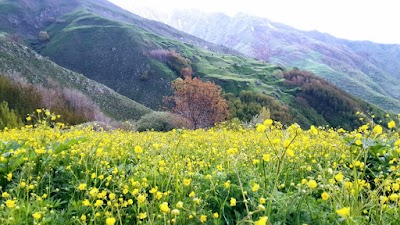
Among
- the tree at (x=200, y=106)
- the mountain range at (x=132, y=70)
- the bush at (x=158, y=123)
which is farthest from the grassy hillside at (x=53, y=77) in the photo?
the bush at (x=158, y=123)

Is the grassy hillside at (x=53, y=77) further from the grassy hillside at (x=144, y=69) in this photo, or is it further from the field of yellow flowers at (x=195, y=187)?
the field of yellow flowers at (x=195, y=187)

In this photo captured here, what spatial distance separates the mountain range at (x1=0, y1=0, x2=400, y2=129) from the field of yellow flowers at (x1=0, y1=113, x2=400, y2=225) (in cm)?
3714

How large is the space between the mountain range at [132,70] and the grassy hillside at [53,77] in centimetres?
11

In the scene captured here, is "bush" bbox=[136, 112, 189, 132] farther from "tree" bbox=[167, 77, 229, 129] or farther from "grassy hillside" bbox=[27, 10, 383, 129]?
"grassy hillside" bbox=[27, 10, 383, 129]

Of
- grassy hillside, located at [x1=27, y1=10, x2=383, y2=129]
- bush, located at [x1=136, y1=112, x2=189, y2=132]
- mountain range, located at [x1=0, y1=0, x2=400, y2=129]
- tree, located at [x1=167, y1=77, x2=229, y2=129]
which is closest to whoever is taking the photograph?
bush, located at [x1=136, y1=112, x2=189, y2=132]

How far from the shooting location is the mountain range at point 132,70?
4322cm

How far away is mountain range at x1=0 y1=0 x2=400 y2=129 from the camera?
4322cm

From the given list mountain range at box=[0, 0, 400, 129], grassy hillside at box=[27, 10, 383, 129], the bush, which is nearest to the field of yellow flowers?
the bush

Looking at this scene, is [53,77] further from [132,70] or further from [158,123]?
[158,123]

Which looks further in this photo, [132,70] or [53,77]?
[132,70]

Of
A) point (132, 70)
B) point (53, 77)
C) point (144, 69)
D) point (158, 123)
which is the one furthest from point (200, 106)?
point (132, 70)

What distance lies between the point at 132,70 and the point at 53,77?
83.4ft

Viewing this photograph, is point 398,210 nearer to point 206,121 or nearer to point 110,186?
point 110,186

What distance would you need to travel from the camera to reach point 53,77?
41.9 meters
